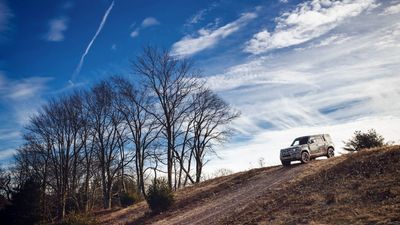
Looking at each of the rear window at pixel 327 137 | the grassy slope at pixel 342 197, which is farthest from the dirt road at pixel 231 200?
the rear window at pixel 327 137

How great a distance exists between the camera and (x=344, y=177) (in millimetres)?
16531

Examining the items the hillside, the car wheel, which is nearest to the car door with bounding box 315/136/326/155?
the car wheel

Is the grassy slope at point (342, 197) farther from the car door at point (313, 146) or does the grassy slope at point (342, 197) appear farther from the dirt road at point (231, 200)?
the car door at point (313, 146)

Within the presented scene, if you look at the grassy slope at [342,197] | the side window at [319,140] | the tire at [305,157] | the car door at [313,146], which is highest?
the side window at [319,140]

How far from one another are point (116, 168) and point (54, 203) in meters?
8.28

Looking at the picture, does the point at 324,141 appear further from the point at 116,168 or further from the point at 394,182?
the point at 116,168

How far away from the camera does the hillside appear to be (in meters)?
11.5

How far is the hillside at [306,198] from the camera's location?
454 inches

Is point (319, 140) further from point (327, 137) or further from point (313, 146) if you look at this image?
point (327, 137)

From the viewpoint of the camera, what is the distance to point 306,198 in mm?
14781

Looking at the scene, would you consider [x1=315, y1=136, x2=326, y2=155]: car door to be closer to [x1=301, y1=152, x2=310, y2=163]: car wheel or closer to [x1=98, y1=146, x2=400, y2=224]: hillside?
[x1=301, y1=152, x2=310, y2=163]: car wheel

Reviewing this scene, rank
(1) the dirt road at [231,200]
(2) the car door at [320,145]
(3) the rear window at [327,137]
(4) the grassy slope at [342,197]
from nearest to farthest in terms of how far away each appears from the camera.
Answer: (4) the grassy slope at [342,197] < (1) the dirt road at [231,200] < (2) the car door at [320,145] < (3) the rear window at [327,137]

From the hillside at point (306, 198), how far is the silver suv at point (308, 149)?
1565 millimetres

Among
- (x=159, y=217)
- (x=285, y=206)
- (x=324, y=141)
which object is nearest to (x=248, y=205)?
(x=285, y=206)
